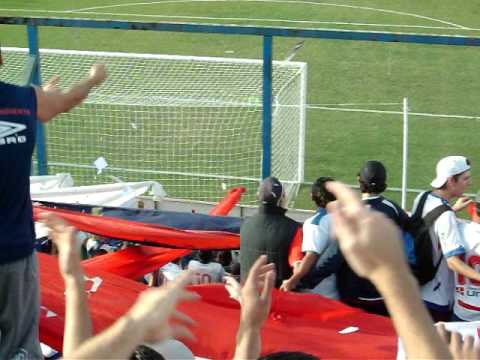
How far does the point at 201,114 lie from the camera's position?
10984 millimetres

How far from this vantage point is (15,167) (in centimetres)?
382

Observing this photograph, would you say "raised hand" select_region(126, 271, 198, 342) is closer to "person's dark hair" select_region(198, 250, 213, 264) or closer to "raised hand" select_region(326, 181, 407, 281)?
"raised hand" select_region(326, 181, 407, 281)

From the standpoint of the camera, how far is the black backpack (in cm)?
556

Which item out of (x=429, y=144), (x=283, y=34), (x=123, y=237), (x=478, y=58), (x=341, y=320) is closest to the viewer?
(x=341, y=320)

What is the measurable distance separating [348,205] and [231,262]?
4.62 meters

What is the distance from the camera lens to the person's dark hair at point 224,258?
6598mm

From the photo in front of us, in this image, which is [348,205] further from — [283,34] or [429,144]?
[429,144]

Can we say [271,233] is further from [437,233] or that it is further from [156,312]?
[156,312]

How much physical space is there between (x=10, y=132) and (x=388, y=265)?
217 cm

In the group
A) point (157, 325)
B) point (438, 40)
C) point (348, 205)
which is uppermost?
point (438, 40)

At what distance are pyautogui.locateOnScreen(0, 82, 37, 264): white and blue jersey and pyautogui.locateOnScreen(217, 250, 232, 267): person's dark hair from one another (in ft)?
9.01

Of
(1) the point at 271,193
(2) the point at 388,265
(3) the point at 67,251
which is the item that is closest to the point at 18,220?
(3) the point at 67,251

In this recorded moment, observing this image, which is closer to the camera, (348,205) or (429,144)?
(348,205)

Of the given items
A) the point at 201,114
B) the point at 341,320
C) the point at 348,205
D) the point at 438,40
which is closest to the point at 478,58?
the point at 201,114
